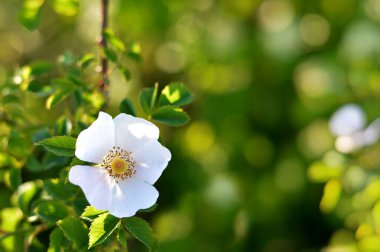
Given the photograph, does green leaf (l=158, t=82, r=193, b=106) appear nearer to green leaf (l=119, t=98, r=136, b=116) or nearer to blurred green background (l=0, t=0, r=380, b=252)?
green leaf (l=119, t=98, r=136, b=116)

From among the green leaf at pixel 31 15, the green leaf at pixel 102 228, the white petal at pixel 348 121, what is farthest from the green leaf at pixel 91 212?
the white petal at pixel 348 121

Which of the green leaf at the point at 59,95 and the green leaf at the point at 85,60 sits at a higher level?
the green leaf at the point at 85,60

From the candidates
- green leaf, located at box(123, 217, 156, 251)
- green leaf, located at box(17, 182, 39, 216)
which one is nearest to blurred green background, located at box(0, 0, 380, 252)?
green leaf, located at box(17, 182, 39, 216)

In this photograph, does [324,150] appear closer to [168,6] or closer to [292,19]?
[292,19]

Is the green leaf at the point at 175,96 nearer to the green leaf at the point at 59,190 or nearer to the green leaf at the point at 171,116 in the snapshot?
the green leaf at the point at 171,116

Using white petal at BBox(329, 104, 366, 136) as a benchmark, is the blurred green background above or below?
below

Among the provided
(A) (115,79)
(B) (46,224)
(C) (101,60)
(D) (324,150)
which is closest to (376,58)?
(D) (324,150)

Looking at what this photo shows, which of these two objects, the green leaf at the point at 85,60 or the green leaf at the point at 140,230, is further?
the green leaf at the point at 85,60
